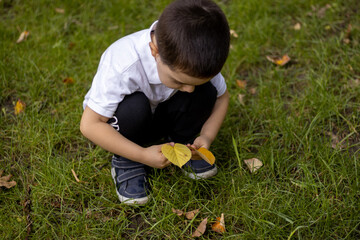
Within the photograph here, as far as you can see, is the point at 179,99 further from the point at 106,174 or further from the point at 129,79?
the point at 106,174

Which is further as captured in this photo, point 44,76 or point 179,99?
point 44,76

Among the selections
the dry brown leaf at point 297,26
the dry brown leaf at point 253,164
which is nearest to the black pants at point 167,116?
the dry brown leaf at point 253,164

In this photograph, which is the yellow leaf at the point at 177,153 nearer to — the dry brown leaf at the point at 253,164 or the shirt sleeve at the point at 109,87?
the shirt sleeve at the point at 109,87

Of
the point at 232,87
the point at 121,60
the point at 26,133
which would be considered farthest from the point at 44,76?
the point at 232,87

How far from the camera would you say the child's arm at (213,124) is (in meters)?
1.85

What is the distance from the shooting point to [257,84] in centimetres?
259

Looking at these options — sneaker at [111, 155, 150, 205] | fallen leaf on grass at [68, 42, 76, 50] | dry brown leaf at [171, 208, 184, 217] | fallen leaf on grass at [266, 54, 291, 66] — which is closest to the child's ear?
sneaker at [111, 155, 150, 205]

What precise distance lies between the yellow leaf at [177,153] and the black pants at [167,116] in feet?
0.76

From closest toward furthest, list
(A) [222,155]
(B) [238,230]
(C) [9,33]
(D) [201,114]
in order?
(B) [238,230] → (D) [201,114] → (A) [222,155] → (C) [9,33]

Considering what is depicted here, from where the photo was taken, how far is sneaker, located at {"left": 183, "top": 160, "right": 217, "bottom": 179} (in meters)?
1.92

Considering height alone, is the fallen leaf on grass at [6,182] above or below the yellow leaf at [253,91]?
above

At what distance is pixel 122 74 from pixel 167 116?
0.41 metres

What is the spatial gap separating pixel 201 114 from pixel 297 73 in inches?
41.1

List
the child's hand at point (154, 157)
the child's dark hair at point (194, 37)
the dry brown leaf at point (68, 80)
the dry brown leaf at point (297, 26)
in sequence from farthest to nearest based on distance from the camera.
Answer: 1. the dry brown leaf at point (297, 26)
2. the dry brown leaf at point (68, 80)
3. the child's hand at point (154, 157)
4. the child's dark hair at point (194, 37)
